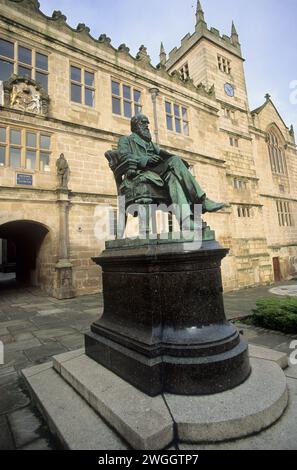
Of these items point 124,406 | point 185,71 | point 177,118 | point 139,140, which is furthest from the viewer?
point 185,71

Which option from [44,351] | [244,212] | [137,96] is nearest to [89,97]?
[137,96]

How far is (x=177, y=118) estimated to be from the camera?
49.0 ft

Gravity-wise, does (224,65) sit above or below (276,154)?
above

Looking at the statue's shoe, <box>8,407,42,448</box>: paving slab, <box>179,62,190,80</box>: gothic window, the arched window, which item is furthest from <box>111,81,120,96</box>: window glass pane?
the arched window

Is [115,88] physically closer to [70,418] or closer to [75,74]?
[75,74]

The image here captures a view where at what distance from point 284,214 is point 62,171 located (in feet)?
65.6

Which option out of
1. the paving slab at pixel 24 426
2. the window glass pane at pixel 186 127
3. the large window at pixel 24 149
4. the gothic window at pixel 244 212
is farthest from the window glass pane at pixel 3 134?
the gothic window at pixel 244 212

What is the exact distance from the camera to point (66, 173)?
9.94m

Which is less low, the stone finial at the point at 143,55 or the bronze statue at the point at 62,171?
the stone finial at the point at 143,55

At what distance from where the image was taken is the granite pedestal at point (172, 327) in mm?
2098

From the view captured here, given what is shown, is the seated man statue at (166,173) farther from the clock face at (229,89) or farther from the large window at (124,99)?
the clock face at (229,89)

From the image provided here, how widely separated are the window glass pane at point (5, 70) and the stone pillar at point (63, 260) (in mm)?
4615
